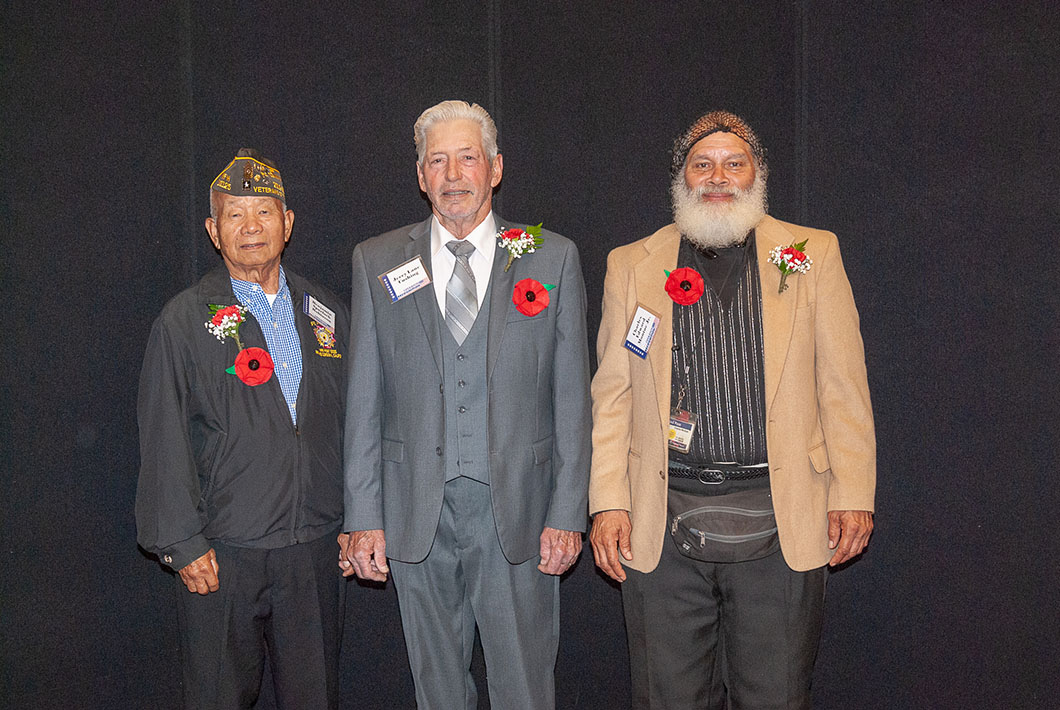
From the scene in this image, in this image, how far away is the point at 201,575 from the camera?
8.36ft

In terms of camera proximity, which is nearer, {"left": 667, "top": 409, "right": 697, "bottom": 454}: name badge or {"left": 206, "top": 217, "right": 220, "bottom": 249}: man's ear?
{"left": 667, "top": 409, "right": 697, "bottom": 454}: name badge

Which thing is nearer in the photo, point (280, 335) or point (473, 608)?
point (473, 608)

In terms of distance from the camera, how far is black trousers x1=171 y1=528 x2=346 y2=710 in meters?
2.59

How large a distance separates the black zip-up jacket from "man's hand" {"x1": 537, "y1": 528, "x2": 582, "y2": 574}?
69cm

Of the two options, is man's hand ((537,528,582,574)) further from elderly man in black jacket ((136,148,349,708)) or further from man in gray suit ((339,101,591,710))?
elderly man in black jacket ((136,148,349,708))

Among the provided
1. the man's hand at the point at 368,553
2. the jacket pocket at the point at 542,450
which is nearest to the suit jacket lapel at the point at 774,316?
the jacket pocket at the point at 542,450

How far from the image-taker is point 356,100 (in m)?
3.23

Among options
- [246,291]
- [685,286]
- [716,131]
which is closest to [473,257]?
[685,286]

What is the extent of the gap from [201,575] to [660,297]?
5.23 feet

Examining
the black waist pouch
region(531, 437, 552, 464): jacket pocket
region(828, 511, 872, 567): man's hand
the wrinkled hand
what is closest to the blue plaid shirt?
the wrinkled hand

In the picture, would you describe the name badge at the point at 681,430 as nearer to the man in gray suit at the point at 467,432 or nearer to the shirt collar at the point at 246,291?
the man in gray suit at the point at 467,432

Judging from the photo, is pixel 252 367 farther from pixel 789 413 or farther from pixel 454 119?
pixel 789 413

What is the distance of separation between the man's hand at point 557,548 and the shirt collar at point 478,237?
85cm

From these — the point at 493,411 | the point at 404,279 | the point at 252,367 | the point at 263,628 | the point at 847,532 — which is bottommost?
the point at 263,628
